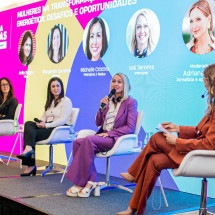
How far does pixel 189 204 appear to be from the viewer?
418 cm

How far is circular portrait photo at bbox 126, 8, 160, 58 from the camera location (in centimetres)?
510

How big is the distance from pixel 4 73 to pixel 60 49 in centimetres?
182

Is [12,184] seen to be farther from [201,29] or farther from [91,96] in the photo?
[201,29]

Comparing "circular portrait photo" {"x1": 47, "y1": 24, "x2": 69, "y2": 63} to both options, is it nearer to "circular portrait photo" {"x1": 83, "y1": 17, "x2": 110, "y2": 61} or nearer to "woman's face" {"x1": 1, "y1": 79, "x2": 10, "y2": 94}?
"circular portrait photo" {"x1": 83, "y1": 17, "x2": 110, "y2": 61}

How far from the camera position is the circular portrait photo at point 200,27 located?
4.51 metres

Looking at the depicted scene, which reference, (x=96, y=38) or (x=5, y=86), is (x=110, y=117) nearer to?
(x=96, y=38)

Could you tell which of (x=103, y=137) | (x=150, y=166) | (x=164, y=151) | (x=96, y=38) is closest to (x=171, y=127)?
(x=164, y=151)

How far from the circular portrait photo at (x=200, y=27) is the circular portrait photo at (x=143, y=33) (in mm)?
458

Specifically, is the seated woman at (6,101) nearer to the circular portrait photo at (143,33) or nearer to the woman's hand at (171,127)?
the circular portrait photo at (143,33)

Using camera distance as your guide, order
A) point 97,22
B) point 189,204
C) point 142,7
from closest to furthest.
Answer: point 189,204 < point 142,7 < point 97,22

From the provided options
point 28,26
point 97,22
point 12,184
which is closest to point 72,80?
point 97,22
